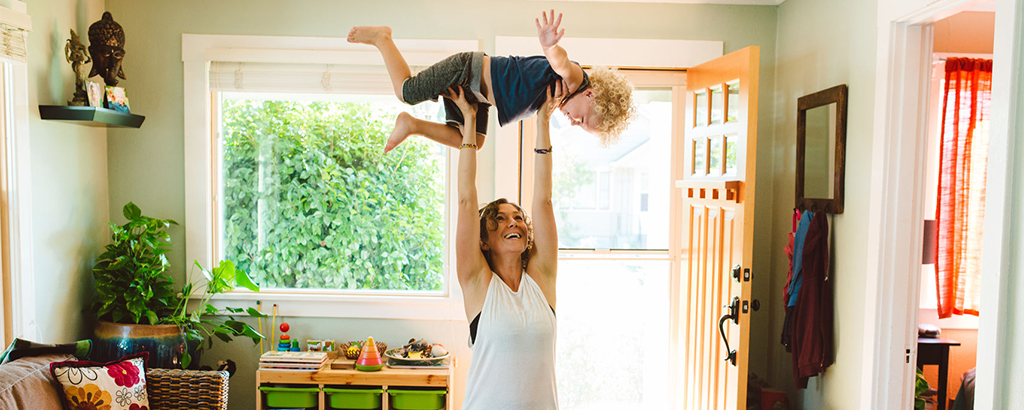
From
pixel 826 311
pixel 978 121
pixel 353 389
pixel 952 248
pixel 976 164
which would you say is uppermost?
pixel 978 121

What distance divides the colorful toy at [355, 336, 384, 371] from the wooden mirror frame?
2.23 meters

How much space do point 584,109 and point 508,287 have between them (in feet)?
1.80

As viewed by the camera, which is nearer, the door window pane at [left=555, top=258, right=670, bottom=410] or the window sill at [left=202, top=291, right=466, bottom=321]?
the window sill at [left=202, top=291, right=466, bottom=321]

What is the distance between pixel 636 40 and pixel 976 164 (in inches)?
78.4

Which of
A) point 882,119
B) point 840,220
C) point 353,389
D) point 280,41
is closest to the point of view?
point 882,119

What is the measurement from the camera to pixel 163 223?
320cm

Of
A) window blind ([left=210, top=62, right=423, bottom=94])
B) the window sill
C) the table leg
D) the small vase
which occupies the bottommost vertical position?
the table leg

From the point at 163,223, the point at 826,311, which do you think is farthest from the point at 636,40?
the point at 163,223

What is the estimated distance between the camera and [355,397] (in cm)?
316

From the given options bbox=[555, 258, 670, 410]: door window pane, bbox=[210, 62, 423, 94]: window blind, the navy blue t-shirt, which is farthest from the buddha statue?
bbox=[555, 258, 670, 410]: door window pane

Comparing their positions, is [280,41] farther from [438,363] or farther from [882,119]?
[882,119]

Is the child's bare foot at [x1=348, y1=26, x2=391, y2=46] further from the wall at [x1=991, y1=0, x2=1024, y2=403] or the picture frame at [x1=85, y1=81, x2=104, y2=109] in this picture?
the picture frame at [x1=85, y1=81, x2=104, y2=109]

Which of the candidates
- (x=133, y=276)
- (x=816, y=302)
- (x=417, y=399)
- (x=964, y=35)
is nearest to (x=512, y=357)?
(x=417, y=399)

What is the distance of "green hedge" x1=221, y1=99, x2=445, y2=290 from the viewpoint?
349 centimetres
